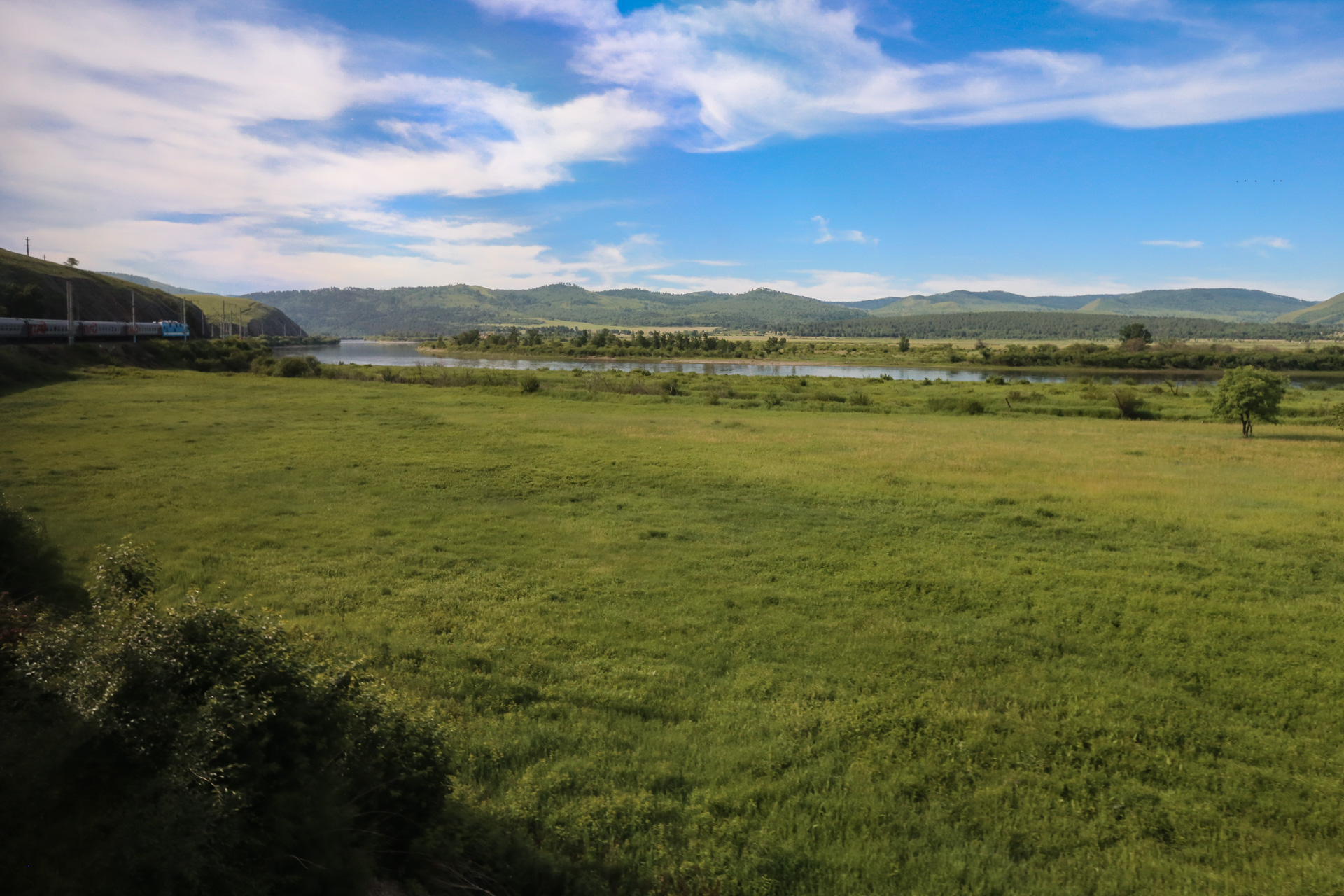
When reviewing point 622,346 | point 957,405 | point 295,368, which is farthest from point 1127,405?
point 622,346

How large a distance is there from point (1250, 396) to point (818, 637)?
37.6 metres

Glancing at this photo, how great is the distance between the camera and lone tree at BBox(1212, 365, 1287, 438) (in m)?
34.7

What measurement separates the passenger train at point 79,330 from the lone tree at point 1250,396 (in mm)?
72504

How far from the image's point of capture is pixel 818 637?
33.7 ft

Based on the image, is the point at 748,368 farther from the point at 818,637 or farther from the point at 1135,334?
the point at 1135,334

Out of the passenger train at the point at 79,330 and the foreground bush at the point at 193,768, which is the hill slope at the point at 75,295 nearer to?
the passenger train at the point at 79,330

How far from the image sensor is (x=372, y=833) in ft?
15.6

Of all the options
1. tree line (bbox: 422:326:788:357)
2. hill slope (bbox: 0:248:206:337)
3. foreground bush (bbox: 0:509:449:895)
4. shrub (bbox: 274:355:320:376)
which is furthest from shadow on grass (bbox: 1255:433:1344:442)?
tree line (bbox: 422:326:788:357)

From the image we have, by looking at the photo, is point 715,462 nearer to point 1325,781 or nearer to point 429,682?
point 429,682

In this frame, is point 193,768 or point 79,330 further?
point 79,330

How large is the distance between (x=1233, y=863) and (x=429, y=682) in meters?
8.39

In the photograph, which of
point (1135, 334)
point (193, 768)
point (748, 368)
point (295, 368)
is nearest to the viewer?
point (193, 768)

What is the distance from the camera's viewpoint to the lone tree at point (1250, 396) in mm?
34656

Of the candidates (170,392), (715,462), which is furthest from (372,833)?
(170,392)
